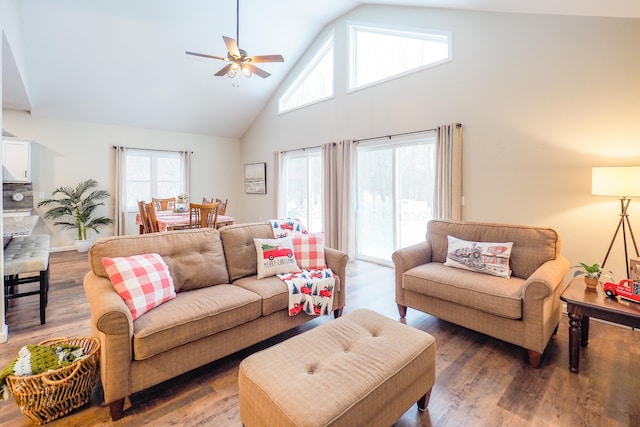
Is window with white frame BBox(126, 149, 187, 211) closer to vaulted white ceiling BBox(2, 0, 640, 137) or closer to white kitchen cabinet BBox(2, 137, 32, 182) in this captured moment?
vaulted white ceiling BBox(2, 0, 640, 137)

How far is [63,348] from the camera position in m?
1.80

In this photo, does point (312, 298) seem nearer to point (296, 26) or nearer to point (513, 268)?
point (513, 268)

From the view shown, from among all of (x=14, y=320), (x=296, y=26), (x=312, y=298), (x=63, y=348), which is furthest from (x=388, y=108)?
(x=14, y=320)

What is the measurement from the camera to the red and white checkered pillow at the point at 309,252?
108 inches

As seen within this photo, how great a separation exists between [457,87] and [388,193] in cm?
169

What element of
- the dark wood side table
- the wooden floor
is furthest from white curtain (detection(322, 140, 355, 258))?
the dark wood side table

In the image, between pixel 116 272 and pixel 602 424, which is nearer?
pixel 602 424

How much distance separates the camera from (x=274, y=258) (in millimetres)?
2602

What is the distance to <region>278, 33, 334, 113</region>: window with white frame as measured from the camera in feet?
18.3

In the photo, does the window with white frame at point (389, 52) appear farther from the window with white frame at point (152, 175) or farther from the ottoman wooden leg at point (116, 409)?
the ottoman wooden leg at point (116, 409)

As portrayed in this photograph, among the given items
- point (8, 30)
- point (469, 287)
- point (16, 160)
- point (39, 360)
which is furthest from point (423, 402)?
point (16, 160)

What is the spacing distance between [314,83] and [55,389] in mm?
5706

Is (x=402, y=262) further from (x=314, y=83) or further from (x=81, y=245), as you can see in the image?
(x=81, y=245)

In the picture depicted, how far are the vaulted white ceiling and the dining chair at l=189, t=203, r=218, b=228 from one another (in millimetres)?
2394
